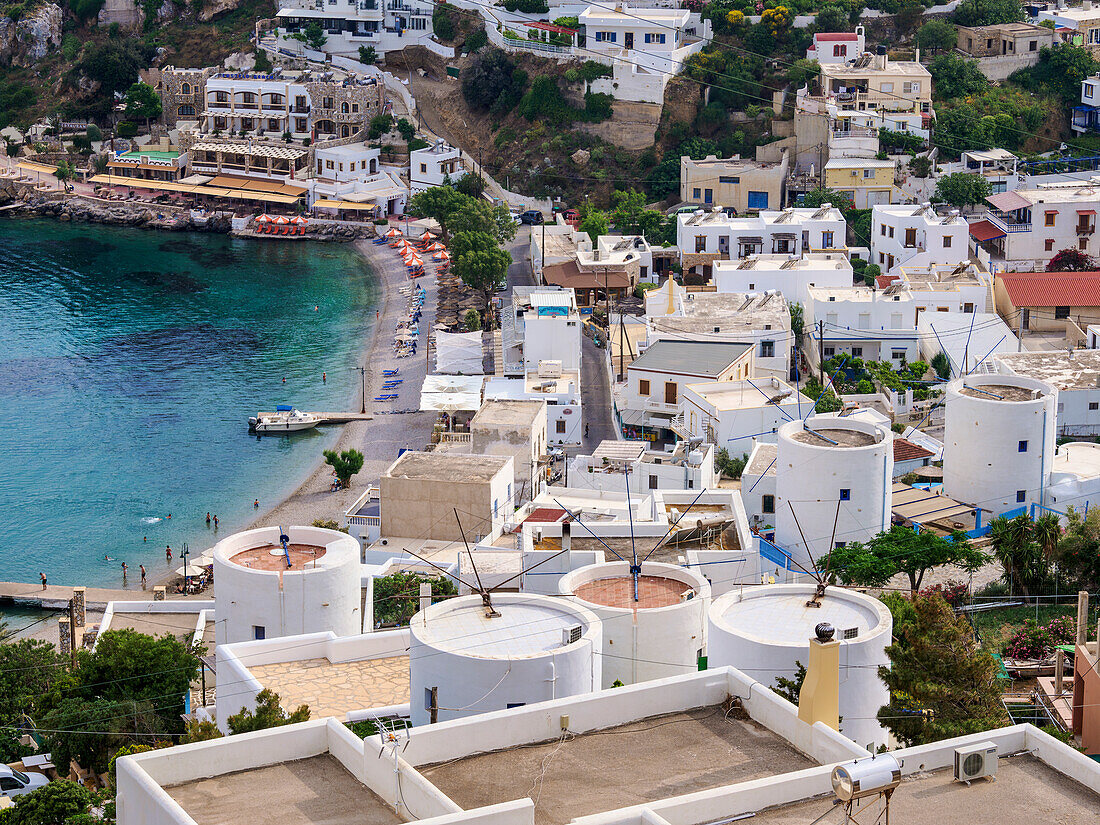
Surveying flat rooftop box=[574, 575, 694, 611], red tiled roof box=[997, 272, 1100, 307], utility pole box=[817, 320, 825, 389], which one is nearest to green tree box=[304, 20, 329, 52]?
utility pole box=[817, 320, 825, 389]

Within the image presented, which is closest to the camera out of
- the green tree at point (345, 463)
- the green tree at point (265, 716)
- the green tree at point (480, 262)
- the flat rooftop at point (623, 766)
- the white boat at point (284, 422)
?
the flat rooftop at point (623, 766)

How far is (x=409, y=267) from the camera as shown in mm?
71688

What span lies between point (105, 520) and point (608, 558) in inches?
934

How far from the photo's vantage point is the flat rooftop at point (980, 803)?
1262 cm

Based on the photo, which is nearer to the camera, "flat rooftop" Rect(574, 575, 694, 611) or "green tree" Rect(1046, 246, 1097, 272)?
"flat rooftop" Rect(574, 575, 694, 611)

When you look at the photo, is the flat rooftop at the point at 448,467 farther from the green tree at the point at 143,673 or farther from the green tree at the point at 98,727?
the green tree at the point at 98,727

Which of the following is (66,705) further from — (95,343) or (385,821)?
(95,343)

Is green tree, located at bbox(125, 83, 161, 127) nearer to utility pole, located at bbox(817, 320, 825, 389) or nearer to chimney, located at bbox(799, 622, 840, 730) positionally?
utility pole, located at bbox(817, 320, 825, 389)

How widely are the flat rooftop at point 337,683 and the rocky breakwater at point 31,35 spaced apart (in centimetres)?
8829

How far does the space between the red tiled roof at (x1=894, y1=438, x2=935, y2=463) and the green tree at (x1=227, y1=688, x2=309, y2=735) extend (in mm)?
24557

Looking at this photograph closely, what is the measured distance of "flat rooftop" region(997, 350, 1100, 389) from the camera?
45.2 metres

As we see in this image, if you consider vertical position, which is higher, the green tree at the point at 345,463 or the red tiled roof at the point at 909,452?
the red tiled roof at the point at 909,452

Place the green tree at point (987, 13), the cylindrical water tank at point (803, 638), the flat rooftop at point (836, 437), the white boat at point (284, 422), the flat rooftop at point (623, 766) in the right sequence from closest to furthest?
the flat rooftop at point (623, 766), the cylindrical water tank at point (803, 638), the flat rooftop at point (836, 437), the white boat at point (284, 422), the green tree at point (987, 13)

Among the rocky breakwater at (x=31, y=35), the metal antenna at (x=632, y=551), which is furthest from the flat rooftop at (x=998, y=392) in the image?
the rocky breakwater at (x=31, y=35)
